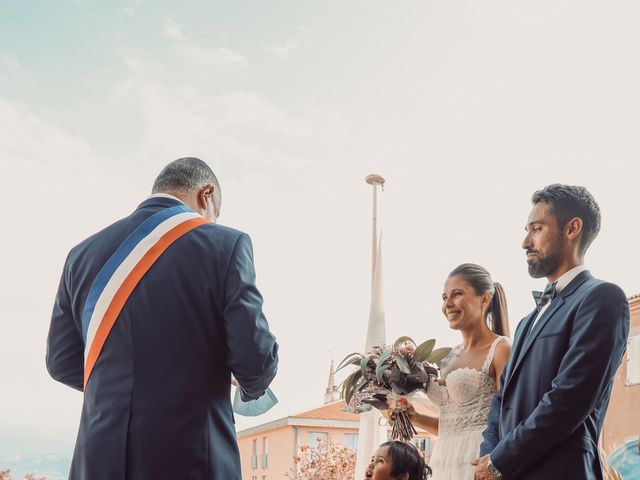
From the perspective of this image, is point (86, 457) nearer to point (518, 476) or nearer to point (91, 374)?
point (91, 374)

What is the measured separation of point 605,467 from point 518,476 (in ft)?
1.06

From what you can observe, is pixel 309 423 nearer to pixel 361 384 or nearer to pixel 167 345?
pixel 361 384

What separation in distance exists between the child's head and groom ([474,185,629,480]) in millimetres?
1114

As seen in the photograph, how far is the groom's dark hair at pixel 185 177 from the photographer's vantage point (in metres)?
3.12

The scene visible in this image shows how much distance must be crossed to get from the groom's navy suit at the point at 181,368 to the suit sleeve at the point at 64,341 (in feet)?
1.20

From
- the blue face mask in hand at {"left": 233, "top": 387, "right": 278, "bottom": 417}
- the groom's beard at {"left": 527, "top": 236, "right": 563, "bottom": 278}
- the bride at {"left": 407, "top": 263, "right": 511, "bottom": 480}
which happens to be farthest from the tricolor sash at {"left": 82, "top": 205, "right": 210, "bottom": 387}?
the bride at {"left": 407, "top": 263, "right": 511, "bottom": 480}

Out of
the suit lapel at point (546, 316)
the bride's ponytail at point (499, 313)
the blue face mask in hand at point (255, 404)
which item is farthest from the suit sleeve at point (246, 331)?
the bride's ponytail at point (499, 313)

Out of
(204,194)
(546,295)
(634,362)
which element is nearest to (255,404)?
(204,194)

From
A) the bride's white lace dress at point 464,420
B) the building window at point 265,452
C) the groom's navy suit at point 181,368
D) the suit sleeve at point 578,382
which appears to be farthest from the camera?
the building window at point 265,452

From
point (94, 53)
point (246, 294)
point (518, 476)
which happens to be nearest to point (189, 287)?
point (246, 294)

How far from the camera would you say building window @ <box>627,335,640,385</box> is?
22891mm

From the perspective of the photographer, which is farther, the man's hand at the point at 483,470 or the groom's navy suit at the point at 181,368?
the man's hand at the point at 483,470

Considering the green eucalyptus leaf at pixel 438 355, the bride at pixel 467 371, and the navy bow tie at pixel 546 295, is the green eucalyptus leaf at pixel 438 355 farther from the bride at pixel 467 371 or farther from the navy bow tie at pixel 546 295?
the navy bow tie at pixel 546 295

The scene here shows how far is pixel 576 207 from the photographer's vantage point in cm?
314
